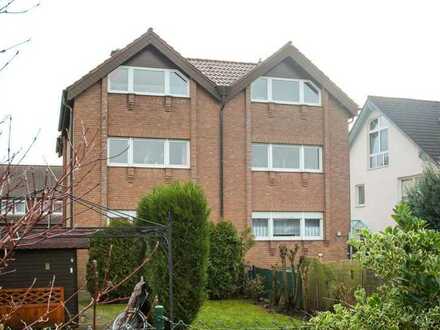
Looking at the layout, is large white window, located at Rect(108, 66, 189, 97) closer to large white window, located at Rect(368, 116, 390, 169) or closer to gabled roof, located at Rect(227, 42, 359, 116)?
gabled roof, located at Rect(227, 42, 359, 116)

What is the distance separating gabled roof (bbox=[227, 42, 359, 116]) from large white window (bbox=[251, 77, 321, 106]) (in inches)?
16.5

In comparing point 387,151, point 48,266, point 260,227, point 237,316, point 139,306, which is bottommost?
point 237,316

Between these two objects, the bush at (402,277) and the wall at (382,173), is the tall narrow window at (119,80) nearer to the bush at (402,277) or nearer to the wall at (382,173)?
the wall at (382,173)

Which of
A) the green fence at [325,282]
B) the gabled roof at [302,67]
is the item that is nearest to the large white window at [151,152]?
the gabled roof at [302,67]

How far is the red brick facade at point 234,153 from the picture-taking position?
22469mm

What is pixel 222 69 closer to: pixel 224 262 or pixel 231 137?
pixel 231 137

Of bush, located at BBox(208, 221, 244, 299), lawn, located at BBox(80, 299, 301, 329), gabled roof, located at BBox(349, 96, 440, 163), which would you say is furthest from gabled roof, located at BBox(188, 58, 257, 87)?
lawn, located at BBox(80, 299, 301, 329)

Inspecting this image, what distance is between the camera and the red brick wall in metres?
22.5

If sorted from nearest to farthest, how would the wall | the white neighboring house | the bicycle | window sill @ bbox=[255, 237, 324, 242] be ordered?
the bicycle < window sill @ bbox=[255, 237, 324, 242] < the white neighboring house < the wall

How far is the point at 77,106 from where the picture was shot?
22453mm

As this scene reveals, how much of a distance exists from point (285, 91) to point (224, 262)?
8.04m

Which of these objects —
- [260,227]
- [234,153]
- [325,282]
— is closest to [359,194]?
[260,227]

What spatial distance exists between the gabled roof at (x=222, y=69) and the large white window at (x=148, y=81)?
177cm

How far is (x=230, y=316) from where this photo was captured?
1595 centimetres
